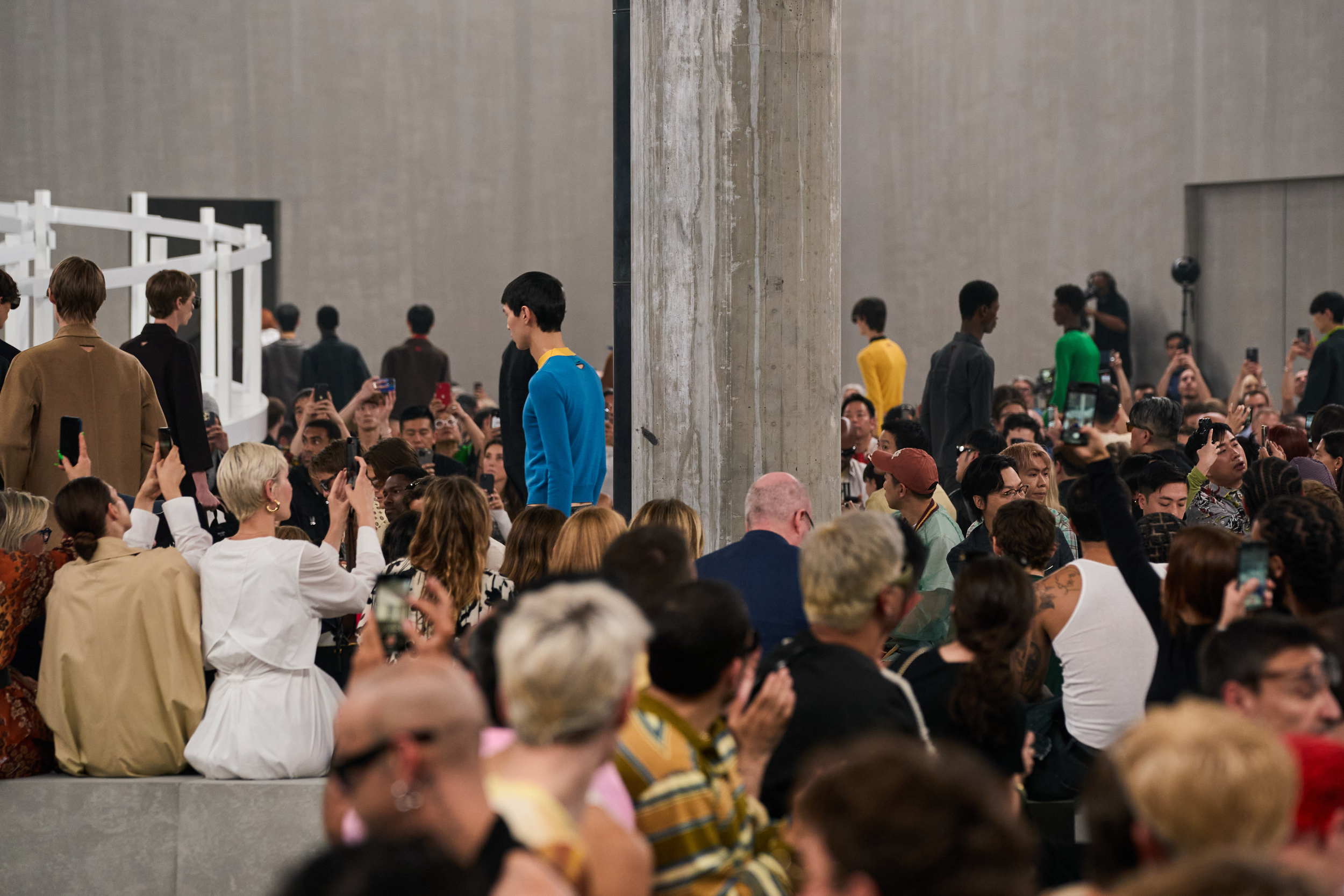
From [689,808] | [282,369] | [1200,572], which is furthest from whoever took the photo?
[282,369]

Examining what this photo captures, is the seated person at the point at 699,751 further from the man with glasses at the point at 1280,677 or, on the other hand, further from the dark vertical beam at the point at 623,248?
the dark vertical beam at the point at 623,248

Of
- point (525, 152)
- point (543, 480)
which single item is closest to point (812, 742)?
point (543, 480)

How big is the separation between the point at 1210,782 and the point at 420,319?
10566 mm

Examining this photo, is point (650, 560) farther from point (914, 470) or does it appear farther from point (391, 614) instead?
point (914, 470)

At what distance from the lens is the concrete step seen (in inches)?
174

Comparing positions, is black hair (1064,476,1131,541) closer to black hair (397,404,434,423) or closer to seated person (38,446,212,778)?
seated person (38,446,212,778)

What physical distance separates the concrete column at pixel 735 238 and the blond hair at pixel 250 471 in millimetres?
1817

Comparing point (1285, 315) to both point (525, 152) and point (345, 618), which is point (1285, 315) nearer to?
point (525, 152)

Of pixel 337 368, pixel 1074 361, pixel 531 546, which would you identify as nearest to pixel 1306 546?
pixel 531 546

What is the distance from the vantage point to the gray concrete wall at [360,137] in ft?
46.5

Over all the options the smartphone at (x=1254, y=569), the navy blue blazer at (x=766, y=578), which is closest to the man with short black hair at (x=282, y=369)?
the navy blue blazer at (x=766, y=578)

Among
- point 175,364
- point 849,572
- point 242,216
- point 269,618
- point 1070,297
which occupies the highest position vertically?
point 242,216

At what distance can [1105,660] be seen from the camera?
411 centimetres

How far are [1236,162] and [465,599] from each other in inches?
443
